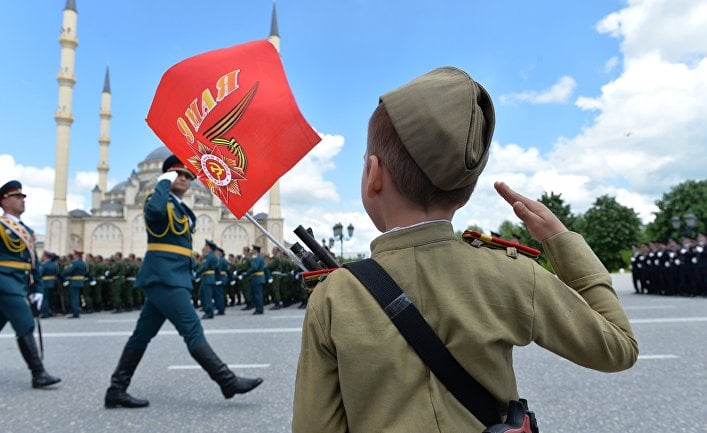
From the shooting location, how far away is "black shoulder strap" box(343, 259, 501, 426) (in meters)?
1.05

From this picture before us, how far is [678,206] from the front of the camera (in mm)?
48219

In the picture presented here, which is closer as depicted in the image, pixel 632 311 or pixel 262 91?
pixel 262 91

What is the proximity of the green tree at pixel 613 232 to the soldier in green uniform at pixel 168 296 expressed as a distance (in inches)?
2024

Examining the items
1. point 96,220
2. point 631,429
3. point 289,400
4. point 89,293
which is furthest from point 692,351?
point 96,220

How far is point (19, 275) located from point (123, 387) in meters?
1.95

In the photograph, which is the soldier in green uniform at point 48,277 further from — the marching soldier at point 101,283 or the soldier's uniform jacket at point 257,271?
the soldier's uniform jacket at point 257,271

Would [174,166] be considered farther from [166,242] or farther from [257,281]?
[257,281]

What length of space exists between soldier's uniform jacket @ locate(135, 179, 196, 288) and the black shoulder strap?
339cm

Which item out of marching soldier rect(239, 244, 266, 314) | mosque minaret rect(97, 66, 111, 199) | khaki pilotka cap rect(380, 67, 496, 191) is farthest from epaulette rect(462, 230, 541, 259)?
mosque minaret rect(97, 66, 111, 199)

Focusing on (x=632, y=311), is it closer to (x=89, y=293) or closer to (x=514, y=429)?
(x=514, y=429)

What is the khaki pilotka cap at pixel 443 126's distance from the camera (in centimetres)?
107

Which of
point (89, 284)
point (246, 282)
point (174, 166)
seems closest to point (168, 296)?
point (174, 166)

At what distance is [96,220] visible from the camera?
181 feet

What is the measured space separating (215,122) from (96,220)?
59298 millimetres
